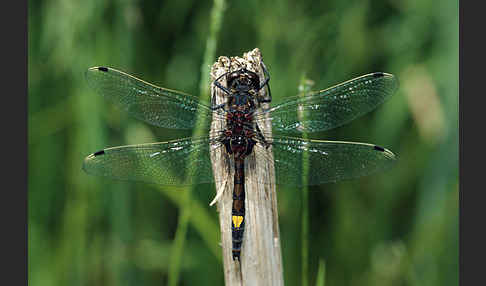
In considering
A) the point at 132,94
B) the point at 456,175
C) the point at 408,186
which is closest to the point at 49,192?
the point at 132,94

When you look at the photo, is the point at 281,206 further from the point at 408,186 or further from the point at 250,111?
the point at 250,111

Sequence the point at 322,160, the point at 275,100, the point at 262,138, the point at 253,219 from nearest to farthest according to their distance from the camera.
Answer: the point at 253,219 < the point at 262,138 < the point at 322,160 < the point at 275,100

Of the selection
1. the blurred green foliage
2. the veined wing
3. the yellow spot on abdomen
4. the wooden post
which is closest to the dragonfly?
the veined wing

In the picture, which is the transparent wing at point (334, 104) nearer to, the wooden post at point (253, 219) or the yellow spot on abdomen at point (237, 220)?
the wooden post at point (253, 219)

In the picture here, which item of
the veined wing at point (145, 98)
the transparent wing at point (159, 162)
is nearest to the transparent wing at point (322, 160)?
the transparent wing at point (159, 162)

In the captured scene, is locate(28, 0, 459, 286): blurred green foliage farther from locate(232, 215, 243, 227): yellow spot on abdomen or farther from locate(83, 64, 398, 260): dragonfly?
locate(232, 215, 243, 227): yellow spot on abdomen

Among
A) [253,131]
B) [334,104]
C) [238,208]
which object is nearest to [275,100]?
[334,104]

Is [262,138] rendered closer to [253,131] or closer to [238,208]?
[253,131]
